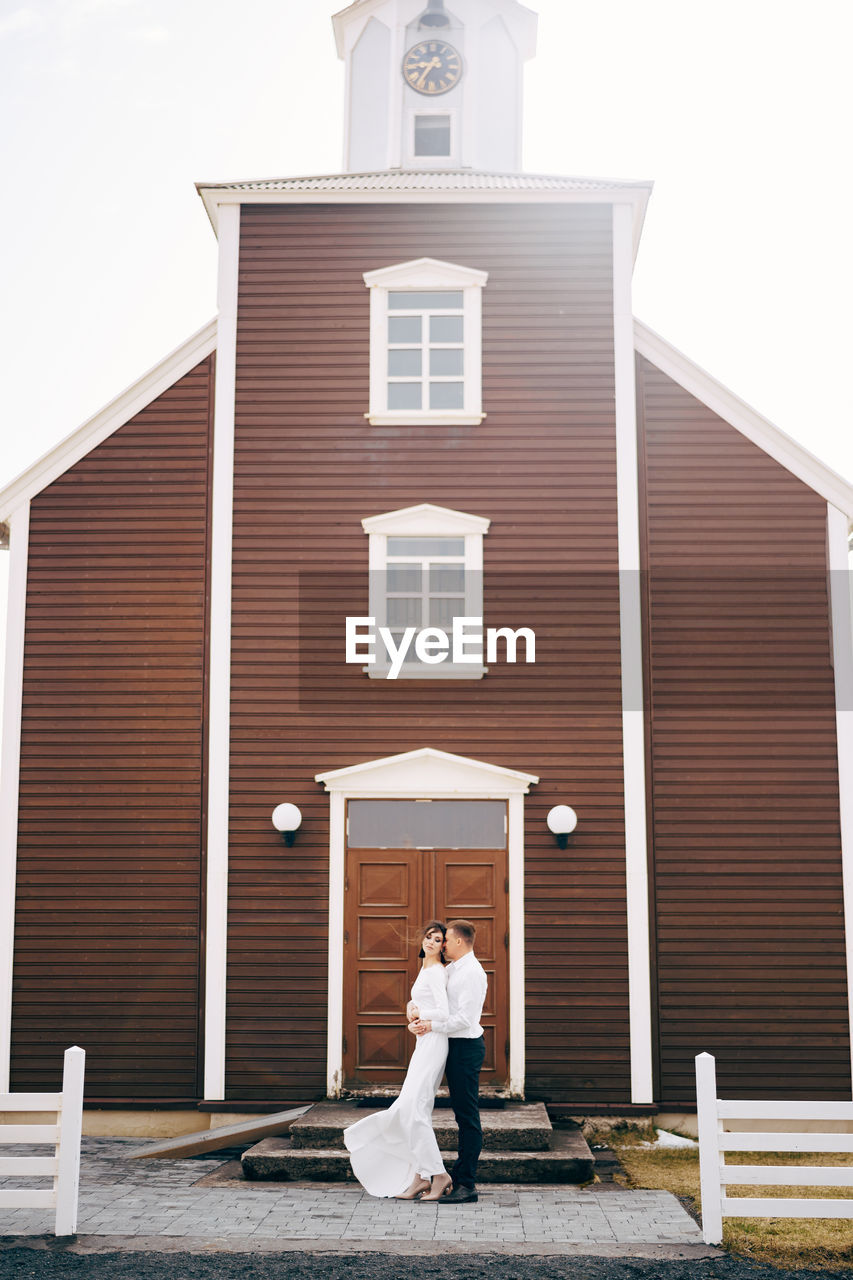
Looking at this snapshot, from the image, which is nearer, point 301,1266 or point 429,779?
point 301,1266

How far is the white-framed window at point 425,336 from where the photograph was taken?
12.3 meters

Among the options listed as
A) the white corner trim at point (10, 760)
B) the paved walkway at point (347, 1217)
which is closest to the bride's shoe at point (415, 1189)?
the paved walkway at point (347, 1217)

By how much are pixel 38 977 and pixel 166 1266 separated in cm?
551

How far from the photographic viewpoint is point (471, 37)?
15609mm

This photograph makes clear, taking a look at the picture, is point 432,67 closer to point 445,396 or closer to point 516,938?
point 445,396

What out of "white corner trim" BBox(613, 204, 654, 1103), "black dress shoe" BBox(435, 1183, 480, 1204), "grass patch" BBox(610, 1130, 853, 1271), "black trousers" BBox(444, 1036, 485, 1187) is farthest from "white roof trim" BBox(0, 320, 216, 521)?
"grass patch" BBox(610, 1130, 853, 1271)

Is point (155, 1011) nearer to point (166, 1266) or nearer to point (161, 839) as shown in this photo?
point (161, 839)

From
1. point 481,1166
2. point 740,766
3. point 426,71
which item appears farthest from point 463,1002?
point 426,71

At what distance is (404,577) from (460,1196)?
5865 mm

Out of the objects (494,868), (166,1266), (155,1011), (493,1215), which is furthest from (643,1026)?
(166,1266)

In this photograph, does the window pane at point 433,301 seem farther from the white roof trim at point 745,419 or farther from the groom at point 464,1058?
the groom at point 464,1058

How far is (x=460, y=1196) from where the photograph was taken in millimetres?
7996

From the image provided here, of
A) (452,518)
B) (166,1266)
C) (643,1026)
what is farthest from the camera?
(452,518)

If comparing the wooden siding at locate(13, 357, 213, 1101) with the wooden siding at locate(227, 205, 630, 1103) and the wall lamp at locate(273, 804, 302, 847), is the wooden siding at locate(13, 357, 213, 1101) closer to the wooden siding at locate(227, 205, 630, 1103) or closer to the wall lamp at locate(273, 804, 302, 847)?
the wooden siding at locate(227, 205, 630, 1103)
